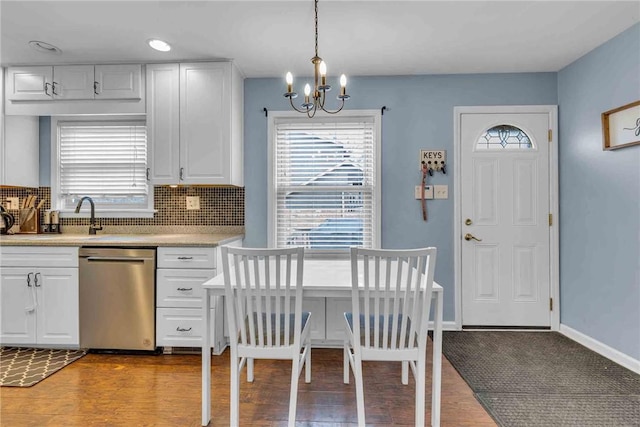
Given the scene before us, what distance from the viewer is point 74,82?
301cm

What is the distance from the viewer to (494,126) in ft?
10.6

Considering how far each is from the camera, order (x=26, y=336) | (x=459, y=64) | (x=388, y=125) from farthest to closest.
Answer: (x=388, y=125) → (x=459, y=64) → (x=26, y=336)

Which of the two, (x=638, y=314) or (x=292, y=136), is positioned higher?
(x=292, y=136)

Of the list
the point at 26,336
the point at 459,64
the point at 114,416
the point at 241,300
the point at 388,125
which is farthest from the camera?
the point at 388,125

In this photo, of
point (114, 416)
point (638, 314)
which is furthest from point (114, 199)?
point (638, 314)

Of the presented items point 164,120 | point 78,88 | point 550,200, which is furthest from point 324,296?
point 78,88

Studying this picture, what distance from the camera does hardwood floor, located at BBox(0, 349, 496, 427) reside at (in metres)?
1.90

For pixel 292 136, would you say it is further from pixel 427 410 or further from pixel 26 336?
pixel 26 336

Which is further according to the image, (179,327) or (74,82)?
(74,82)

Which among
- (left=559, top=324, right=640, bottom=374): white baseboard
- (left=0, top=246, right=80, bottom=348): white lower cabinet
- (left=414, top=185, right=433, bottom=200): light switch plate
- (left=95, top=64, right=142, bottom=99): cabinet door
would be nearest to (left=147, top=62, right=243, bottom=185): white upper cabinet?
(left=95, top=64, right=142, bottom=99): cabinet door

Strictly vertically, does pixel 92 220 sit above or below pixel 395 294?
above

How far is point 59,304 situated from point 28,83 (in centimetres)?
192

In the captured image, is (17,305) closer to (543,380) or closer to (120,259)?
(120,259)

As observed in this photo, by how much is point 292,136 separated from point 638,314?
2.97m
